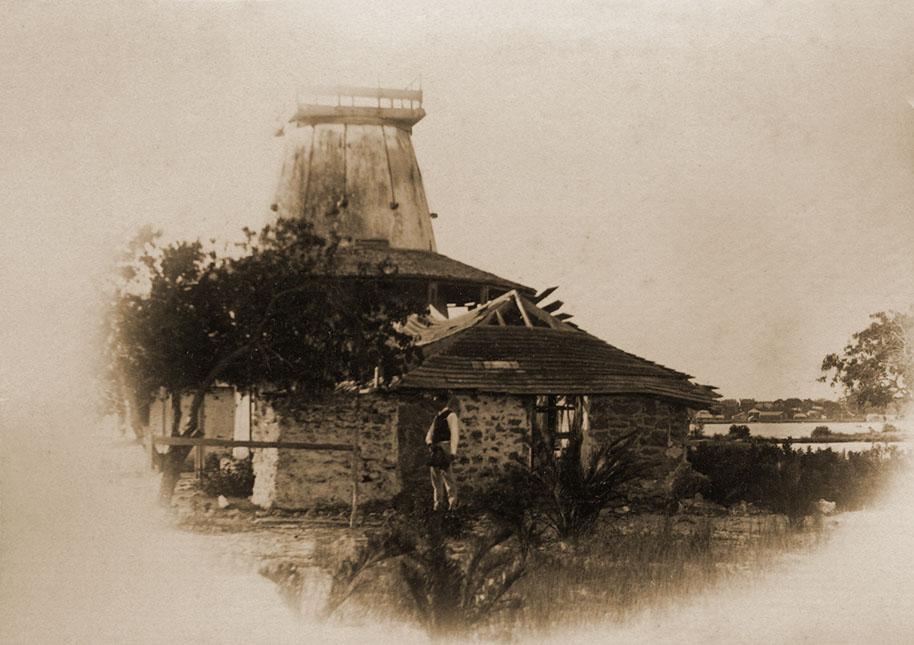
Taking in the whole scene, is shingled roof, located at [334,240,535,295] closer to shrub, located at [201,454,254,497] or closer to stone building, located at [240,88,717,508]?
stone building, located at [240,88,717,508]

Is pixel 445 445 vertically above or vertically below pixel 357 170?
below

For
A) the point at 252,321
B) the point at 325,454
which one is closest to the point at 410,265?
the point at 325,454

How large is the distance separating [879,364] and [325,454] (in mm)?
6783

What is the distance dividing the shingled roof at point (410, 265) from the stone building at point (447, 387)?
30 millimetres

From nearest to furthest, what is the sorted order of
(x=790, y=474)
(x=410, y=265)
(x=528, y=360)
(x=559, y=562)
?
(x=559, y=562) → (x=410, y=265) → (x=790, y=474) → (x=528, y=360)

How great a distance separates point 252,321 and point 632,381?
5901 millimetres

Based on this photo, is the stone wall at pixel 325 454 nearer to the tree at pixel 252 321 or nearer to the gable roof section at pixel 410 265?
the gable roof section at pixel 410 265

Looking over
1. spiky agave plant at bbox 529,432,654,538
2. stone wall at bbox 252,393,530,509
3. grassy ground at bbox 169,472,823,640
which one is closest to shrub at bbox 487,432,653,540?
spiky agave plant at bbox 529,432,654,538

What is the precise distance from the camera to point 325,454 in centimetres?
1395

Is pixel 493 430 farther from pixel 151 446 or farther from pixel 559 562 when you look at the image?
pixel 151 446

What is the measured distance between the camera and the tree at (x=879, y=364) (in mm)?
8289

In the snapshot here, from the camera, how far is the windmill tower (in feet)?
29.6

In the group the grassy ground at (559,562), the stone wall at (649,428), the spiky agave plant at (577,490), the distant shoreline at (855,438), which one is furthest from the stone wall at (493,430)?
the distant shoreline at (855,438)

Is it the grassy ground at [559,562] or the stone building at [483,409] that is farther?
the stone building at [483,409]
